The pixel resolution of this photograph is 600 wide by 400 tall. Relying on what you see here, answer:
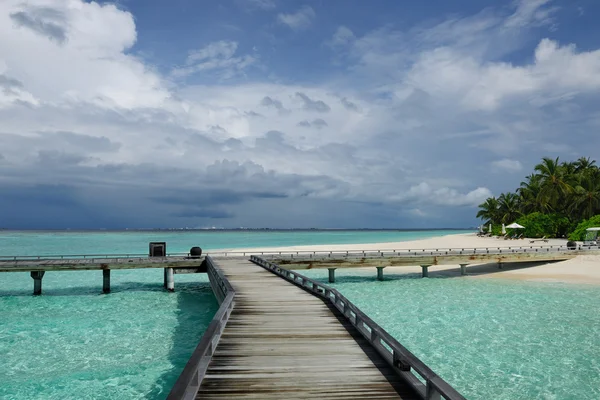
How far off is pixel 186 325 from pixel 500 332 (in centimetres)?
1643

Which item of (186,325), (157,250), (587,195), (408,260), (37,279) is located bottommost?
(186,325)

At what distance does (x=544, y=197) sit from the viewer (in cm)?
7694

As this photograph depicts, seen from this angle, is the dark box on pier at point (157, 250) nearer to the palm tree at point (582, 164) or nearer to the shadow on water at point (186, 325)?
the shadow on water at point (186, 325)

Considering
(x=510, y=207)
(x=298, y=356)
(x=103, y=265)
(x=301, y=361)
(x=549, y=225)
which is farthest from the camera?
(x=510, y=207)

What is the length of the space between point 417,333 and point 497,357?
417 cm

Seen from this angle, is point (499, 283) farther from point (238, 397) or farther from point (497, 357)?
point (238, 397)

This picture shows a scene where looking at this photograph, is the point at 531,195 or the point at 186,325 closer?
the point at 186,325

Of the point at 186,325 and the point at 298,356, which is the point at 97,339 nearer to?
the point at 186,325

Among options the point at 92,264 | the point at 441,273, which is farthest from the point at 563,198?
the point at 92,264

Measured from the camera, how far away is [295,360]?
1019cm

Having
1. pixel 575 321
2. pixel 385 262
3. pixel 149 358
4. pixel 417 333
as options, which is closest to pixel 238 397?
pixel 149 358

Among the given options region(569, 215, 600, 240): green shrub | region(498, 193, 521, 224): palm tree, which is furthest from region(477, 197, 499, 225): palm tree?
region(569, 215, 600, 240): green shrub

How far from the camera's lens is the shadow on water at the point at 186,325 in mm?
14914

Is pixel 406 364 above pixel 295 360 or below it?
above
